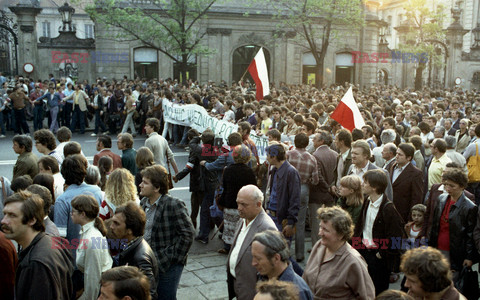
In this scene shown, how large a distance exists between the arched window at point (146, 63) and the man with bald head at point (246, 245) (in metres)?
28.8

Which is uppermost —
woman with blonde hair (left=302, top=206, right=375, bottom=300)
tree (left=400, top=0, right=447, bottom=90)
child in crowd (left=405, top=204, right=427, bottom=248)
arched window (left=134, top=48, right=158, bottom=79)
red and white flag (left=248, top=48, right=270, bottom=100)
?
tree (left=400, top=0, right=447, bottom=90)

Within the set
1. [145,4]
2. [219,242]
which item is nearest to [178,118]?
[219,242]

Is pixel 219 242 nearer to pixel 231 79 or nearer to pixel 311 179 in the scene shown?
pixel 311 179

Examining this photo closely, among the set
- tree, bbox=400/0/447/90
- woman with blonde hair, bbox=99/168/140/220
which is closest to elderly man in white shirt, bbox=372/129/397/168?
woman with blonde hair, bbox=99/168/140/220

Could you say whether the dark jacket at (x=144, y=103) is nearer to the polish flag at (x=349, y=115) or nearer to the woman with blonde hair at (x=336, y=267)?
the polish flag at (x=349, y=115)

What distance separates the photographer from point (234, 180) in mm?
7203

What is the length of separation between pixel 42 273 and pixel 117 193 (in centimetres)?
190

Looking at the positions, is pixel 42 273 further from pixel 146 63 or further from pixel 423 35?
pixel 423 35

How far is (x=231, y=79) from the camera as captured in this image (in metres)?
34.5

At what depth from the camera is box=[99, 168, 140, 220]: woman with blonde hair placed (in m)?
5.59

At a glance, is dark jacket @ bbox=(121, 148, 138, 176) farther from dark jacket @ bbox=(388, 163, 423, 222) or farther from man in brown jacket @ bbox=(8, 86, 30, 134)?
man in brown jacket @ bbox=(8, 86, 30, 134)

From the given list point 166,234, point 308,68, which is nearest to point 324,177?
point 166,234

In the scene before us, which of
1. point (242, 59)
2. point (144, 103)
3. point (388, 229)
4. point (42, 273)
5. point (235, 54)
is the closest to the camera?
point (42, 273)

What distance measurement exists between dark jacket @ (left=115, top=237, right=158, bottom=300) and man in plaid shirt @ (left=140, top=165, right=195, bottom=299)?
0.69 m
